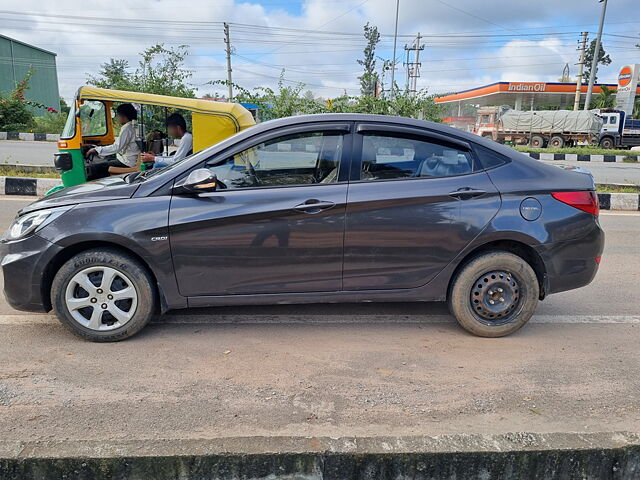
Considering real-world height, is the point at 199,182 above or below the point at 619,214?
above

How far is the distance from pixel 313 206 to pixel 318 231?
0.56 ft

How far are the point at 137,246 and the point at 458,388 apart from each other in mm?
2209

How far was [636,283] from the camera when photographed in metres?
5.04

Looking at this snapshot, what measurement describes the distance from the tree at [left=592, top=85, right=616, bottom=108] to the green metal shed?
44.8 metres

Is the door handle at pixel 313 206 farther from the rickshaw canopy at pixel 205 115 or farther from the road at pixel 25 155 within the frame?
the road at pixel 25 155

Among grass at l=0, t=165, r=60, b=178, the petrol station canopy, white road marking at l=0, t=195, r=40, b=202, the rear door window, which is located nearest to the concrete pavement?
the rear door window

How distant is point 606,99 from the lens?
42.2 m

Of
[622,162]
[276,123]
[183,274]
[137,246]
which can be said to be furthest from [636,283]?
[622,162]

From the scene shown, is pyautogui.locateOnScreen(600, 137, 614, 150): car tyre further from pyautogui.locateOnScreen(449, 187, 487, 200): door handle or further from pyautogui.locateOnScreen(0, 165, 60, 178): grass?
pyautogui.locateOnScreen(449, 187, 487, 200): door handle

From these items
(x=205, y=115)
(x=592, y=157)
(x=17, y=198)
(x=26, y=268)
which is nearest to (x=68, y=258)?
(x=26, y=268)

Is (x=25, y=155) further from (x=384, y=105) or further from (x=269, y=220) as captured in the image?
(x=269, y=220)

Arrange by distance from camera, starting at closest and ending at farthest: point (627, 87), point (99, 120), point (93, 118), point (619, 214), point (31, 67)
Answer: point (93, 118) → point (99, 120) → point (619, 214) → point (627, 87) → point (31, 67)

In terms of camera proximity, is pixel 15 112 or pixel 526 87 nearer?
pixel 15 112

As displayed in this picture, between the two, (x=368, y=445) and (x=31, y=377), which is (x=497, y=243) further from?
(x=31, y=377)
